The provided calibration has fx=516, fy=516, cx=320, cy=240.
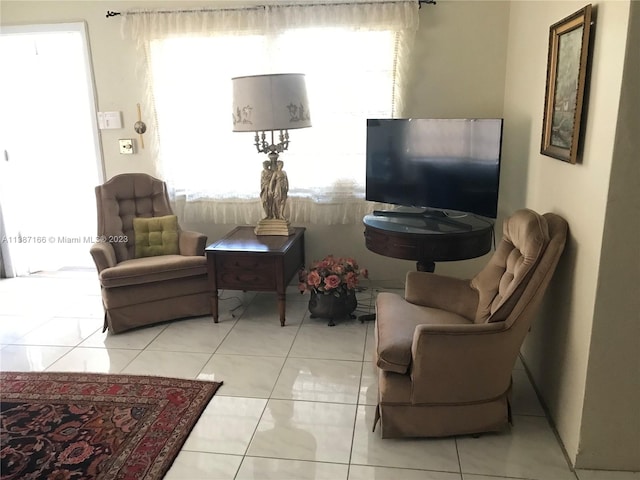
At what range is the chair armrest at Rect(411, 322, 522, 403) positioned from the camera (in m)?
2.09

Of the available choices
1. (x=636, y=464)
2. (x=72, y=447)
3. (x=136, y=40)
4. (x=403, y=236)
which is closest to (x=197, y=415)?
(x=72, y=447)

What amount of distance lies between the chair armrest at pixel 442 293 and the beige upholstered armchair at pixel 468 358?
0.30 meters

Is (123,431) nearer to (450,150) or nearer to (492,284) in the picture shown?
(492,284)

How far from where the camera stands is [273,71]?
12.0 feet

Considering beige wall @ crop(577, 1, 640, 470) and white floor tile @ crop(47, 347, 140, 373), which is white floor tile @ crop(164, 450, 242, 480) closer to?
white floor tile @ crop(47, 347, 140, 373)

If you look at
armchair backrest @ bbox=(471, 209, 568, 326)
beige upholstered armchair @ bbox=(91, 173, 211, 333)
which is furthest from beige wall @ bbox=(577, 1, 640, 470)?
beige upholstered armchair @ bbox=(91, 173, 211, 333)

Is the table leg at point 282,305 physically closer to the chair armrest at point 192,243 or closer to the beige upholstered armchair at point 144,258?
the beige upholstered armchair at point 144,258

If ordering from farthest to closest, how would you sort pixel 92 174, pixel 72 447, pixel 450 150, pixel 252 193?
pixel 92 174
pixel 252 193
pixel 450 150
pixel 72 447

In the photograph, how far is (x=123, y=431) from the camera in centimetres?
232

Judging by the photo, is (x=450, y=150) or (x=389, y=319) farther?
(x=450, y=150)

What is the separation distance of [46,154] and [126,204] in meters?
1.45

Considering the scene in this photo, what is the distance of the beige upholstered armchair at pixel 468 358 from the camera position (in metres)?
2.10

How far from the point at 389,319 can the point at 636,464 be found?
3.70 feet

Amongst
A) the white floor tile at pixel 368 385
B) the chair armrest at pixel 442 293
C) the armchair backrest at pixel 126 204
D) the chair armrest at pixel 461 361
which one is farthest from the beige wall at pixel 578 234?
the armchair backrest at pixel 126 204
